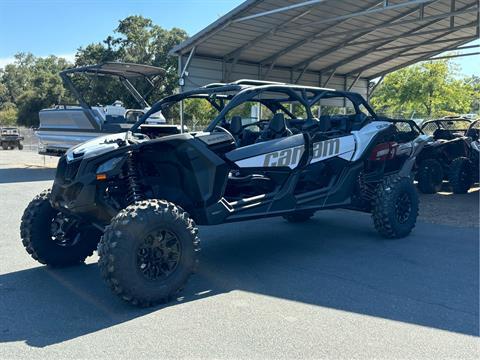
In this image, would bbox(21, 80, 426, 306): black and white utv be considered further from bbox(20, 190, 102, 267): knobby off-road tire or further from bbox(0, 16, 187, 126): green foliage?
bbox(0, 16, 187, 126): green foliage

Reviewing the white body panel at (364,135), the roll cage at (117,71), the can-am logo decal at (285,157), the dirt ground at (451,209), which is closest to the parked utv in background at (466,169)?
the dirt ground at (451,209)

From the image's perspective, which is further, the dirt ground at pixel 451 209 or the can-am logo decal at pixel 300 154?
the dirt ground at pixel 451 209

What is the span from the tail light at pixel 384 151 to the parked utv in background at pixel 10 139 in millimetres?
33433

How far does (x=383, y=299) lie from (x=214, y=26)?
44.7ft

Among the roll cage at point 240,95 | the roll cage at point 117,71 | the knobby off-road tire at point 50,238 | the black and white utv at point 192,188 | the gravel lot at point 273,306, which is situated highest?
the roll cage at point 117,71

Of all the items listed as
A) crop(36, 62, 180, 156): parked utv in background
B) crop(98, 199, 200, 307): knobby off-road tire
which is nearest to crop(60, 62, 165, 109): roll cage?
crop(36, 62, 180, 156): parked utv in background

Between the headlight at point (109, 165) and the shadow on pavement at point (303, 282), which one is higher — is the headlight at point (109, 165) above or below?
above

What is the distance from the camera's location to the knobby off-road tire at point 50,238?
5.34m

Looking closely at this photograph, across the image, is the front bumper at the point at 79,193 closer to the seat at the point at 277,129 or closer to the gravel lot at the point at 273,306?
the gravel lot at the point at 273,306

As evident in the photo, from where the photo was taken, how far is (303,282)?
5.07m

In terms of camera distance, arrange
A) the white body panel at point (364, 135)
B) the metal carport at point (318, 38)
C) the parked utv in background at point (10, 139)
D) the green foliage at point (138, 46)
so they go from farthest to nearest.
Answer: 1. the green foliage at point (138, 46)
2. the parked utv in background at point (10, 139)
3. the metal carport at point (318, 38)
4. the white body panel at point (364, 135)

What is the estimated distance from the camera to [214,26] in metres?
16.6

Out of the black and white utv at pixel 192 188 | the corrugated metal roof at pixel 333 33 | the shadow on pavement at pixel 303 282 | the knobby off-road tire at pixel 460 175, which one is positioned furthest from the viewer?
the corrugated metal roof at pixel 333 33

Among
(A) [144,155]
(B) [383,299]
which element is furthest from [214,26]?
(B) [383,299]
